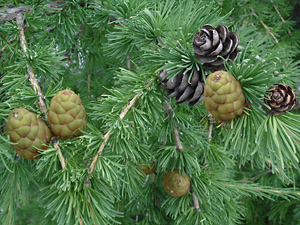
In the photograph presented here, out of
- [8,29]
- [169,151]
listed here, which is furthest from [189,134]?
[8,29]

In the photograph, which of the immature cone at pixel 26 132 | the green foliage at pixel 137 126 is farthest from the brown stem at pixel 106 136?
the immature cone at pixel 26 132

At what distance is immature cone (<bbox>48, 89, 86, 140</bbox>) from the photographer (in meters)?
0.52

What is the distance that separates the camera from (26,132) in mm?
507

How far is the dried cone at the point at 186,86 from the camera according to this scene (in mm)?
562

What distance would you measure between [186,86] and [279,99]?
20 centimetres

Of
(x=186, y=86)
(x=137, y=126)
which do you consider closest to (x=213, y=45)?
(x=186, y=86)

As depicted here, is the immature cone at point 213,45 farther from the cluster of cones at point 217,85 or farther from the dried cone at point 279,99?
the dried cone at point 279,99

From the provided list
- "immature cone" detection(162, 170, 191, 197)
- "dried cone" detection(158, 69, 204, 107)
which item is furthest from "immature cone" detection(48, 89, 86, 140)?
"immature cone" detection(162, 170, 191, 197)

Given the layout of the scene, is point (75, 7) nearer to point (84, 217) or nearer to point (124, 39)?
point (124, 39)

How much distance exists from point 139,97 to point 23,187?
412 millimetres

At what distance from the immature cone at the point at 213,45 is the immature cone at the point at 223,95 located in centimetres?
9

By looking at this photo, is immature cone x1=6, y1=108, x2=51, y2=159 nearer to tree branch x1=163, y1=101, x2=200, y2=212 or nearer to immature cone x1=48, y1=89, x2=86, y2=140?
immature cone x1=48, y1=89, x2=86, y2=140

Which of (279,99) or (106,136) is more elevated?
(279,99)

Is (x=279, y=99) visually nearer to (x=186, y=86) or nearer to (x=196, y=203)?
(x=186, y=86)
